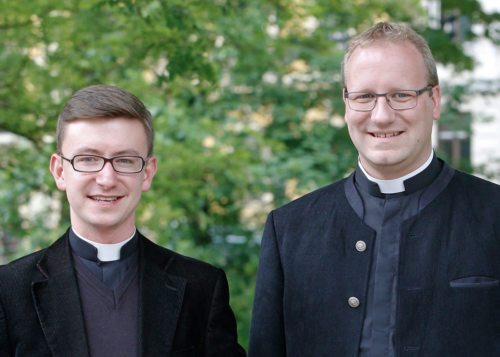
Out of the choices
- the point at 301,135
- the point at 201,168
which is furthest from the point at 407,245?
the point at 301,135

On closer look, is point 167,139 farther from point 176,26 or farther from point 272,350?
point 272,350

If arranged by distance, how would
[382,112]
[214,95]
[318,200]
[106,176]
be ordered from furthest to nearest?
[214,95], [318,200], [382,112], [106,176]

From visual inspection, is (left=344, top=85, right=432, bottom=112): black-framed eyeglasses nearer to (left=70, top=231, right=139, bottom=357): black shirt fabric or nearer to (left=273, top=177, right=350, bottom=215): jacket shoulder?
(left=273, top=177, right=350, bottom=215): jacket shoulder

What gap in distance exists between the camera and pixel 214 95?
31.6ft

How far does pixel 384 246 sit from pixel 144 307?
0.87m

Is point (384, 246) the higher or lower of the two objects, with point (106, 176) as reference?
lower

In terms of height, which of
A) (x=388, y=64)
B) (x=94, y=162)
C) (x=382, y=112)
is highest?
(x=388, y=64)

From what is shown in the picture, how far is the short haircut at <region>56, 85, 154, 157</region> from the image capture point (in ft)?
9.84

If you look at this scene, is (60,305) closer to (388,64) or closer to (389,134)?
(389,134)

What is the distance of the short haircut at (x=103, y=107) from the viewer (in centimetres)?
300

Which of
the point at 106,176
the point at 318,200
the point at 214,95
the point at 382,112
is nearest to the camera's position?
the point at 106,176

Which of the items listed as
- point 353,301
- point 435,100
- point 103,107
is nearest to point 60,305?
point 103,107

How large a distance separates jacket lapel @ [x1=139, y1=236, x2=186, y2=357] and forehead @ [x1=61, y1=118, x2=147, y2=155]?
1.27ft

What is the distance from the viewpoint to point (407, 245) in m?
3.13
